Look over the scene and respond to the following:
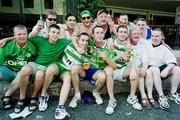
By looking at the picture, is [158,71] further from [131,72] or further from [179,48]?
[179,48]

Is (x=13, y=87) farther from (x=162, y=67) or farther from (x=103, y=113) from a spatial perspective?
(x=162, y=67)

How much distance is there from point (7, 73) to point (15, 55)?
31cm

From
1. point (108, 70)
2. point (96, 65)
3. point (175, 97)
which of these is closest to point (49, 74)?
point (96, 65)

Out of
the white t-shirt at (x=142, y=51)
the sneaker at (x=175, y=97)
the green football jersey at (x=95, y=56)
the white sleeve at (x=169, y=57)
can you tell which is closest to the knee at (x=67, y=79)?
the green football jersey at (x=95, y=56)

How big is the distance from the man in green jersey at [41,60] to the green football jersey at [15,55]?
131mm

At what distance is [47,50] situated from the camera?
4238mm

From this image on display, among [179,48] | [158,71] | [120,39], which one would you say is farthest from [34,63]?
[179,48]

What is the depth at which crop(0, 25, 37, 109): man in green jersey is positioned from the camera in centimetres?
413

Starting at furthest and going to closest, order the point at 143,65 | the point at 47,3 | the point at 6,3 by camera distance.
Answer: the point at 47,3 → the point at 6,3 → the point at 143,65

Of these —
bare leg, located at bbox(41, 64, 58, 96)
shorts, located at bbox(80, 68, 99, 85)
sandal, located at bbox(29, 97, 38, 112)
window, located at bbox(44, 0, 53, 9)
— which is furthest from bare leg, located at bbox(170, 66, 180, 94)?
window, located at bbox(44, 0, 53, 9)

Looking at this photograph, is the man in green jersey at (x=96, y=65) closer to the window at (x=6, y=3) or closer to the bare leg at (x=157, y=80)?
the bare leg at (x=157, y=80)

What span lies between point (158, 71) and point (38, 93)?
201 centimetres

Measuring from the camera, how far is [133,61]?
446cm

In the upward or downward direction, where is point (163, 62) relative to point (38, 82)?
upward
